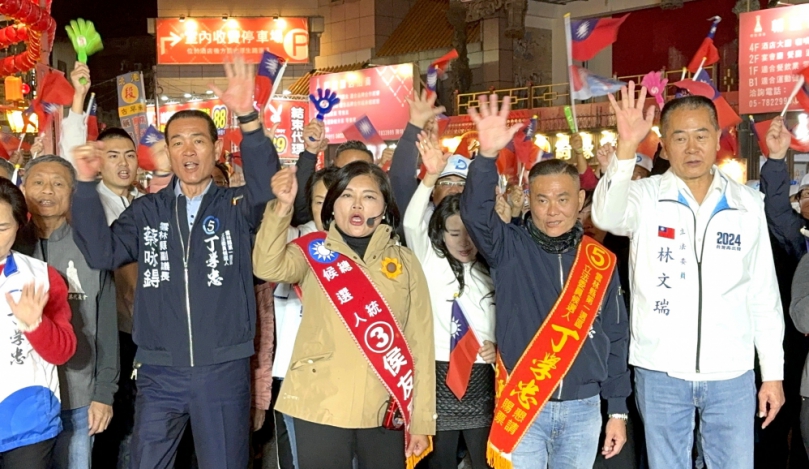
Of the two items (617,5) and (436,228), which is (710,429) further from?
(617,5)

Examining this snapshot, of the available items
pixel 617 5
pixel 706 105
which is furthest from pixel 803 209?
pixel 617 5

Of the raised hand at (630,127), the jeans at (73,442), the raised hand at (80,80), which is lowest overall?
the jeans at (73,442)

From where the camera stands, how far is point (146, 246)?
411 centimetres

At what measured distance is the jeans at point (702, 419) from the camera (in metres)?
3.94

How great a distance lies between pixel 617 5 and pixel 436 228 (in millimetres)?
16104

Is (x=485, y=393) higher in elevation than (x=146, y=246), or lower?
lower

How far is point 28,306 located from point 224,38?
23171 mm

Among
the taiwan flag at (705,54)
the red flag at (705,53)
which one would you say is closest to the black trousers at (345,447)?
the taiwan flag at (705,54)

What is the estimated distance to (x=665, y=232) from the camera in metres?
4.05

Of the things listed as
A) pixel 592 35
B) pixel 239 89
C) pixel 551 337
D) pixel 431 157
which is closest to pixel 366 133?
pixel 592 35

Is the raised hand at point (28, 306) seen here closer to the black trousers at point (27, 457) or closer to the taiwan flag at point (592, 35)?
the black trousers at point (27, 457)

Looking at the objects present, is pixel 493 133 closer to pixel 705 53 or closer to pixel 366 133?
pixel 366 133

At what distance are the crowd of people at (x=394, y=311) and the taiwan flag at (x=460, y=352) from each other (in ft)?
1.86

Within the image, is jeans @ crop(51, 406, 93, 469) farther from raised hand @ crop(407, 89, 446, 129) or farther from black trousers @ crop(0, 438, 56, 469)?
raised hand @ crop(407, 89, 446, 129)
